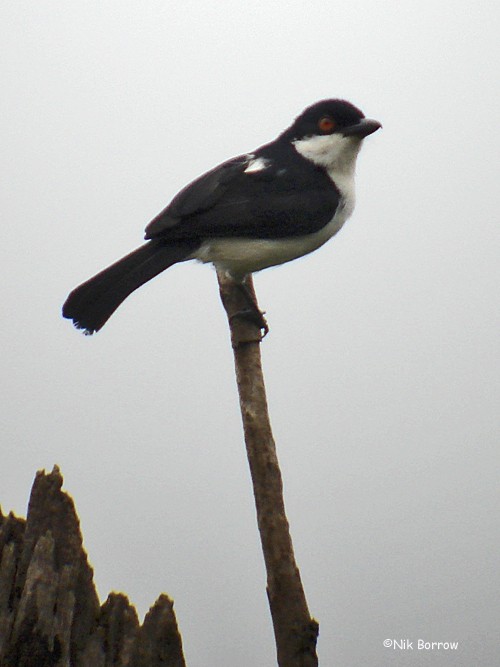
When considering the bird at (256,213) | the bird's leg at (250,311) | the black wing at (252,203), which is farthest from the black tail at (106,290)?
the bird's leg at (250,311)

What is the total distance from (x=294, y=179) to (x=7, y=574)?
217cm

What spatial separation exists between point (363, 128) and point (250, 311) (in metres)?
1.04

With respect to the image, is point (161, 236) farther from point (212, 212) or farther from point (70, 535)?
point (70, 535)

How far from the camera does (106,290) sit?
3.80 metres

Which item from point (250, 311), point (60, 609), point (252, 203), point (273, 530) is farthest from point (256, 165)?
point (60, 609)

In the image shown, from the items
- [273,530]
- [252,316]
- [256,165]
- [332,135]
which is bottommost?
[273,530]

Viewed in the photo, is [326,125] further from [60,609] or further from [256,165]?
[60,609]

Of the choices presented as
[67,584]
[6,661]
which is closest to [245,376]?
[67,584]

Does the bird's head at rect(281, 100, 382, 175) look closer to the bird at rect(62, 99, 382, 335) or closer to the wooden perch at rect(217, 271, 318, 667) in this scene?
the bird at rect(62, 99, 382, 335)

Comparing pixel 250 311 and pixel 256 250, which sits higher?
pixel 256 250

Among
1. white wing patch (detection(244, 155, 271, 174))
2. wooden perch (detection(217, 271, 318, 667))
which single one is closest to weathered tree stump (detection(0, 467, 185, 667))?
wooden perch (detection(217, 271, 318, 667))

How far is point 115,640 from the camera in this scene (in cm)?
324

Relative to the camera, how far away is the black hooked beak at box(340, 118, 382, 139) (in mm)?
4199

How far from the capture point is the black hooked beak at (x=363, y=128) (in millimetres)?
4199
